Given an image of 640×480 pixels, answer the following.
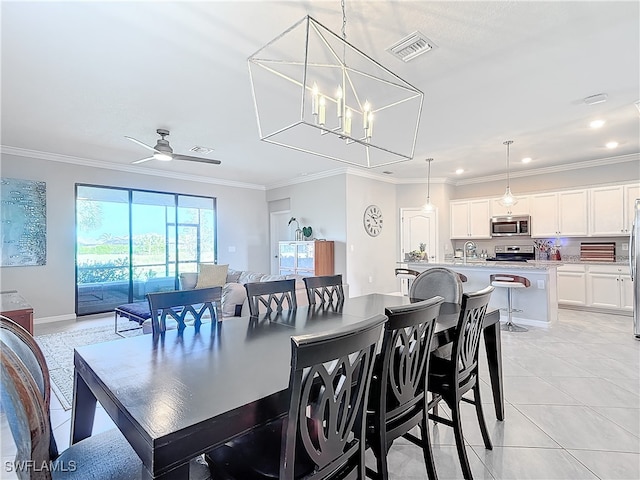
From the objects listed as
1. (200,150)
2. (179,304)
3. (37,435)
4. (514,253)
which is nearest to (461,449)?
(179,304)

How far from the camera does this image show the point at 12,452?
2.05 m

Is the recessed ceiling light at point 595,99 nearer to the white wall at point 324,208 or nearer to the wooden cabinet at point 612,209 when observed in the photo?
the wooden cabinet at point 612,209

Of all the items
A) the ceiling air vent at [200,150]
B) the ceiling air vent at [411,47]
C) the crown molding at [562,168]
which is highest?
the ceiling air vent at [200,150]

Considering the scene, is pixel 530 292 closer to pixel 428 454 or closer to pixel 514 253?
pixel 514 253

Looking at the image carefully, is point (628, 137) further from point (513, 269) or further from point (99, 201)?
point (99, 201)

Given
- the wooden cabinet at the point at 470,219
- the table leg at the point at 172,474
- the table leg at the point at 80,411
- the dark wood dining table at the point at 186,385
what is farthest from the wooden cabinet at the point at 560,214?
the table leg at the point at 80,411

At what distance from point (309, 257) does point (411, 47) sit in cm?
485

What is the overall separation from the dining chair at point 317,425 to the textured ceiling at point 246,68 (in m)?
2.01

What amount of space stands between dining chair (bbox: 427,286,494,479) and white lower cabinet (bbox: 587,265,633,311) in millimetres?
5000

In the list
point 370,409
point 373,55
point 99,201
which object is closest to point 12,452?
point 370,409

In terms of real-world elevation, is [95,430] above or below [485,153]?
below

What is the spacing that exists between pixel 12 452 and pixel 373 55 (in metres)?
3.57

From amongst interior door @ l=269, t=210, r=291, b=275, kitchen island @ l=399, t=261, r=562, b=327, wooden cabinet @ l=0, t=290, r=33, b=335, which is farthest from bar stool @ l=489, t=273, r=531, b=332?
wooden cabinet @ l=0, t=290, r=33, b=335

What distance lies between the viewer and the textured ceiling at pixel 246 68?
7.05ft
